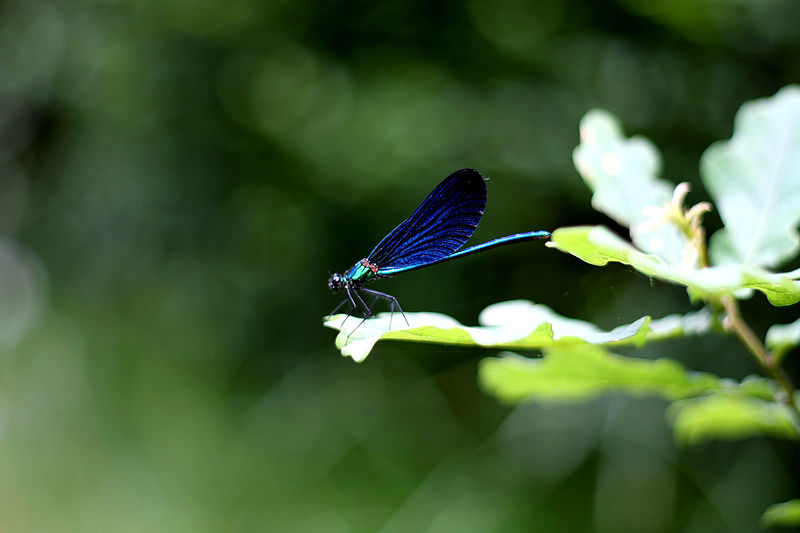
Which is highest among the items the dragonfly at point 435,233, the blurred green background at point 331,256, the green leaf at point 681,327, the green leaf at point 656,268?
the green leaf at point 656,268

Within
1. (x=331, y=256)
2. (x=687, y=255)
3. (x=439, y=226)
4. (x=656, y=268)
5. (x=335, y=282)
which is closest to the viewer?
(x=656, y=268)

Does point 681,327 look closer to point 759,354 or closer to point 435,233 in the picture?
point 759,354

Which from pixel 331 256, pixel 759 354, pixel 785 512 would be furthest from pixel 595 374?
pixel 331 256

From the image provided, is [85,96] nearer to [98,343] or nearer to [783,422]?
[98,343]

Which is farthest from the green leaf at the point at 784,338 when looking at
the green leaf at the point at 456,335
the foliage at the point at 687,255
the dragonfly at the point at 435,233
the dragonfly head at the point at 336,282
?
the dragonfly head at the point at 336,282

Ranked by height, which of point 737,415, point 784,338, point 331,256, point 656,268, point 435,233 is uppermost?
point 656,268

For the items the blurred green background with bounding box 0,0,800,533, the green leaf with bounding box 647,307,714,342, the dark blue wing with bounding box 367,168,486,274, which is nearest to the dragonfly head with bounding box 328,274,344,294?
the dark blue wing with bounding box 367,168,486,274

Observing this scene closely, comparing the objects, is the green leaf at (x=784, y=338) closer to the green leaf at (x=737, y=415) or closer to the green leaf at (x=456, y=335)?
the green leaf at (x=737, y=415)
